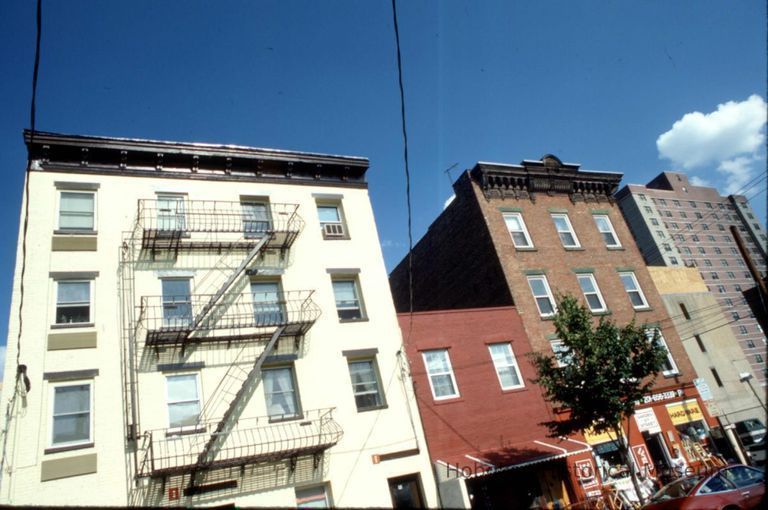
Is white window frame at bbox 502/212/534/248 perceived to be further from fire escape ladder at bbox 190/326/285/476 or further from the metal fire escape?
fire escape ladder at bbox 190/326/285/476

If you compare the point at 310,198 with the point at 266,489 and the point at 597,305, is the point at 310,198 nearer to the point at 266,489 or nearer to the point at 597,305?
the point at 266,489

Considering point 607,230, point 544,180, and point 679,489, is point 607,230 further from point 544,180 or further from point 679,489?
point 679,489

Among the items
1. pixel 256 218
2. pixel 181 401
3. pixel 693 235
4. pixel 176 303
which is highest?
pixel 693 235

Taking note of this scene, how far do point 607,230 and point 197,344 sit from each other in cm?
2178

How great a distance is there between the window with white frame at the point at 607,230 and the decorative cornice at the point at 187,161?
45.4 ft

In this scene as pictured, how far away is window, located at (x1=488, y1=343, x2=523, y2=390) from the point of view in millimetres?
19359

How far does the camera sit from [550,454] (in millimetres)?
16875

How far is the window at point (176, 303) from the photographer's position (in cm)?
1538

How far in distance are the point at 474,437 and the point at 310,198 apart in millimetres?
10613

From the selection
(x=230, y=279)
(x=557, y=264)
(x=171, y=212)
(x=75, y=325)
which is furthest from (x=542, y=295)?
(x=75, y=325)

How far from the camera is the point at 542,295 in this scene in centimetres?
2308

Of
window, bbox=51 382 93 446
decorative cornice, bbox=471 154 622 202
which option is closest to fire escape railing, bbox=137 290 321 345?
window, bbox=51 382 93 446

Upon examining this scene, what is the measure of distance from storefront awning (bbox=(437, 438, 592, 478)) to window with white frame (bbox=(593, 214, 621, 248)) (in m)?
12.4

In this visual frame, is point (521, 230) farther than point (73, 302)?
Yes
